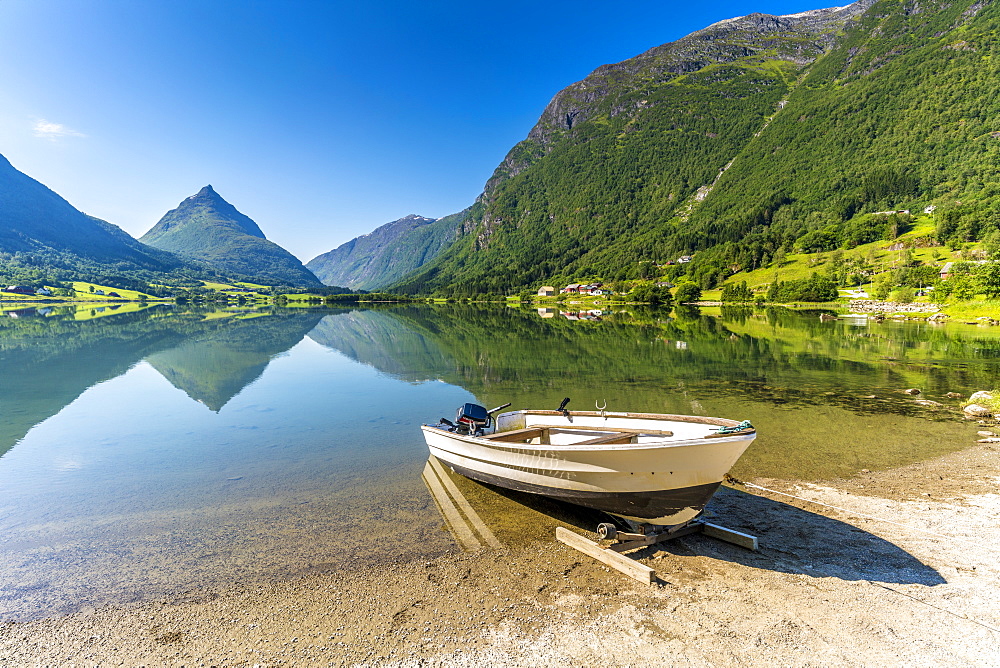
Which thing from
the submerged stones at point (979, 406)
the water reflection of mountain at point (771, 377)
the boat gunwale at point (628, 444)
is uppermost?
the boat gunwale at point (628, 444)

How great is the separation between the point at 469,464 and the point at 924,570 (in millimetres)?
10570

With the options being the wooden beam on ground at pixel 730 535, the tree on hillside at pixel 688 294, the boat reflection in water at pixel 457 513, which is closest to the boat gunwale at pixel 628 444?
the boat reflection in water at pixel 457 513

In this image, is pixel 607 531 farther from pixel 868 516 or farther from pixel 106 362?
pixel 106 362

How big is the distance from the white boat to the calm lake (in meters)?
1.22

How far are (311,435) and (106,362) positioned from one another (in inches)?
1393

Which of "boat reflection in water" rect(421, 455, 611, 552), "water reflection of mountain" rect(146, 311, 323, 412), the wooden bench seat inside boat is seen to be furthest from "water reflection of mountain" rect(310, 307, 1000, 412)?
"boat reflection in water" rect(421, 455, 611, 552)

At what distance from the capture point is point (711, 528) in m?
10.3

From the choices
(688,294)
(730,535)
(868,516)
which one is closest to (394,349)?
(730,535)

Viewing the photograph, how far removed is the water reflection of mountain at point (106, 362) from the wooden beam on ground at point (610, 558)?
904 inches

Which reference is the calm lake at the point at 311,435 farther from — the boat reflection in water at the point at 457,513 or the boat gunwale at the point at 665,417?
the boat gunwale at the point at 665,417

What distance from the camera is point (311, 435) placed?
20.0 m

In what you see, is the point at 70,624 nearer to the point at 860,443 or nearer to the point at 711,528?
the point at 711,528

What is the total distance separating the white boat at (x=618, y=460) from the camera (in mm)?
9789

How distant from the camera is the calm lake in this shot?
10.5 meters
